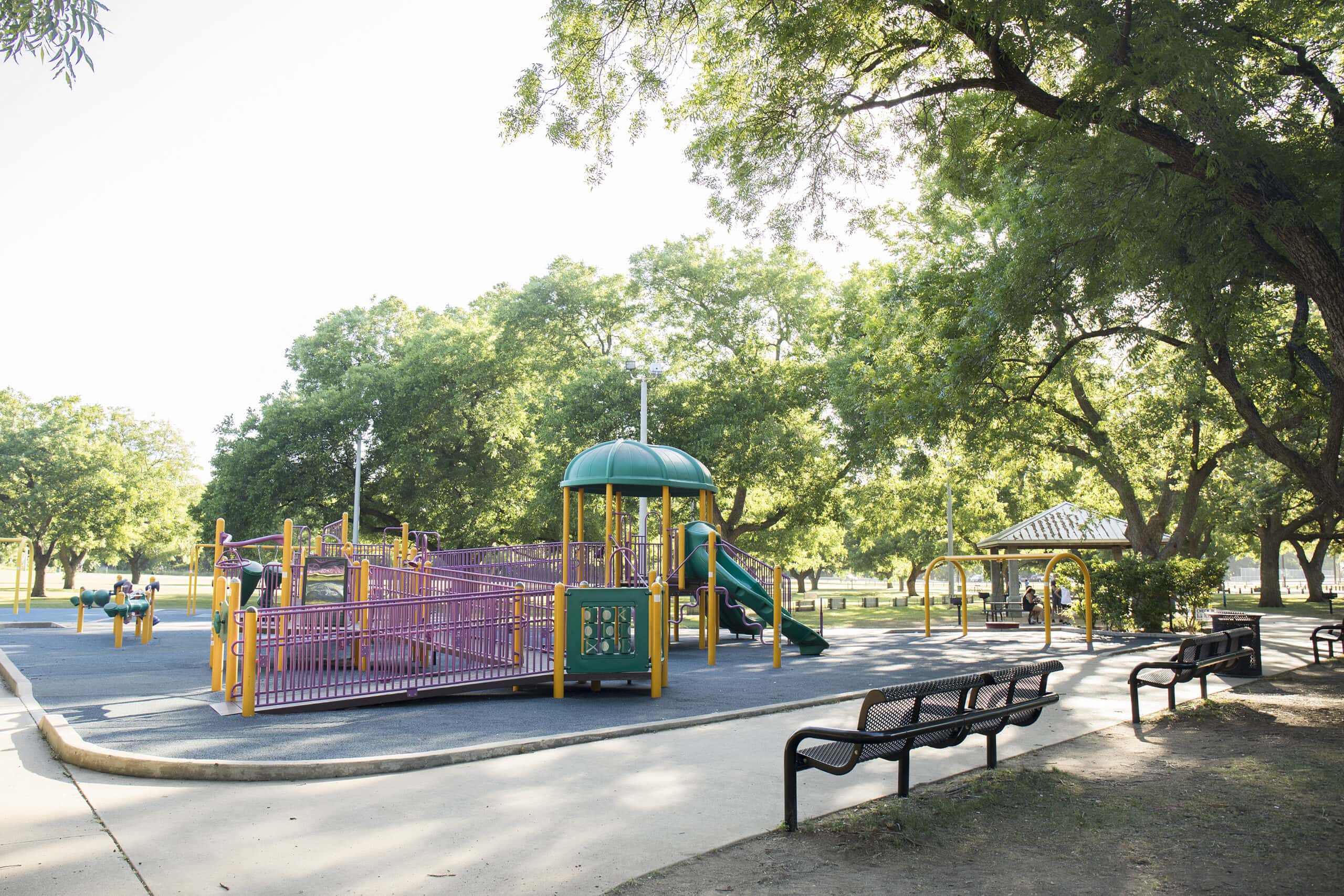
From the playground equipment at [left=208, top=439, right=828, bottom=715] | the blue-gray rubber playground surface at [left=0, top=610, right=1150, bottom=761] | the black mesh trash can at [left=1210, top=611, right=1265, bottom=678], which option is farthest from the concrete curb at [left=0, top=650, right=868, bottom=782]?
the black mesh trash can at [left=1210, top=611, right=1265, bottom=678]

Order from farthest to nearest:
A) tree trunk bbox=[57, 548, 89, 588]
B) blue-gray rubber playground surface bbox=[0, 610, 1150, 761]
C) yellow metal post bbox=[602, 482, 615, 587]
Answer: tree trunk bbox=[57, 548, 89, 588]
yellow metal post bbox=[602, 482, 615, 587]
blue-gray rubber playground surface bbox=[0, 610, 1150, 761]

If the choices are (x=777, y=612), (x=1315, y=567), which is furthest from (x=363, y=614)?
(x=1315, y=567)

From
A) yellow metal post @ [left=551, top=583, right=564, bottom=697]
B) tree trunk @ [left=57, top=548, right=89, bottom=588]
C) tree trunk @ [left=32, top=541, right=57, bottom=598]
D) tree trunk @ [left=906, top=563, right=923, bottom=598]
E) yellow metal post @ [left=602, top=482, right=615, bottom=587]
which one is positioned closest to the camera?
yellow metal post @ [left=551, top=583, right=564, bottom=697]

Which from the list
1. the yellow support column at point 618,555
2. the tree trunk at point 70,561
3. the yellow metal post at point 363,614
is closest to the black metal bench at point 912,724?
the yellow metal post at point 363,614

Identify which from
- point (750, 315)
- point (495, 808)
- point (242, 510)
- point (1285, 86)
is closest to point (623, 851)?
point (495, 808)

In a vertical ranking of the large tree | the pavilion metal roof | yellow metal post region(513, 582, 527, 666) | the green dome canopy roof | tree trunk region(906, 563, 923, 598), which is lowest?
tree trunk region(906, 563, 923, 598)

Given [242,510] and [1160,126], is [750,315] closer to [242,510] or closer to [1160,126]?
[242,510]

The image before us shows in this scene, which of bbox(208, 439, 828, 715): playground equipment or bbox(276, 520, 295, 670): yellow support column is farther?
bbox(276, 520, 295, 670): yellow support column

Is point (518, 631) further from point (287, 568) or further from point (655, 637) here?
point (287, 568)

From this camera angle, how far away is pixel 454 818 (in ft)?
18.4

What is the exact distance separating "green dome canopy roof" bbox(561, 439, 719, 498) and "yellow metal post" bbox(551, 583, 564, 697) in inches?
268

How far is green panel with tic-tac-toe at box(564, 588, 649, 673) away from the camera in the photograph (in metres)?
11.2

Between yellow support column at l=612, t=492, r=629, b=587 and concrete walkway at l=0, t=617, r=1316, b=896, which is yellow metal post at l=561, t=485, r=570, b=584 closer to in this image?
yellow support column at l=612, t=492, r=629, b=587

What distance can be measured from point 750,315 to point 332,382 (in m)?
20.9
